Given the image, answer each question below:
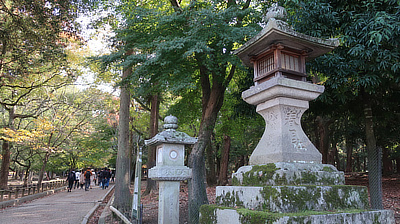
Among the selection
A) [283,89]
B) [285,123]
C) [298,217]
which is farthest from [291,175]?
[283,89]

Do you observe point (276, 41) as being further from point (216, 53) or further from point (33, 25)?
point (33, 25)

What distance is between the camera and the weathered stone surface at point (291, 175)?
3.71m

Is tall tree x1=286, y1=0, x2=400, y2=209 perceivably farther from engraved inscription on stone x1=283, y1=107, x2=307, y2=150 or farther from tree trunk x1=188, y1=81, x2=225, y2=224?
tree trunk x1=188, y1=81, x2=225, y2=224

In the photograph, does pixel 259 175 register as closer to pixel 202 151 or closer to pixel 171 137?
pixel 171 137

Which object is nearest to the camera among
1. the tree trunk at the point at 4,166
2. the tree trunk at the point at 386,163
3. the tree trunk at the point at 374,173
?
the tree trunk at the point at 374,173

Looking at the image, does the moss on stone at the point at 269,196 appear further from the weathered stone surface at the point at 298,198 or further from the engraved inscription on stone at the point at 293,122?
the engraved inscription on stone at the point at 293,122

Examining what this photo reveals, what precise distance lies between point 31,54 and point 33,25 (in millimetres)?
2194

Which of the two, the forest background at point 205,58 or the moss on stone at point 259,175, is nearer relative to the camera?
the moss on stone at point 259,175

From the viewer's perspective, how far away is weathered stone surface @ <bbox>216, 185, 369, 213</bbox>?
11.0ft

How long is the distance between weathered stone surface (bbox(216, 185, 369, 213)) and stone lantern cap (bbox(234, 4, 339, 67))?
2.17m

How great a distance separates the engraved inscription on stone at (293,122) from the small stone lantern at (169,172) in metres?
2.73

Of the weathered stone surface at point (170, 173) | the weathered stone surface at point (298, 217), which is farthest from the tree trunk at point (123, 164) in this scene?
the weathered stone surface at point (298, 217)

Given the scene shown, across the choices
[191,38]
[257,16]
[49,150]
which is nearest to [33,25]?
[191,38]

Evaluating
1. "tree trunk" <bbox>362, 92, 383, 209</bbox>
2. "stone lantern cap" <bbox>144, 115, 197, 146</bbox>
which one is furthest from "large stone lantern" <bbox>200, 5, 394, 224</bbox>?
"tree trunk" <bbox>362, 92, 383, 209</bbox>
